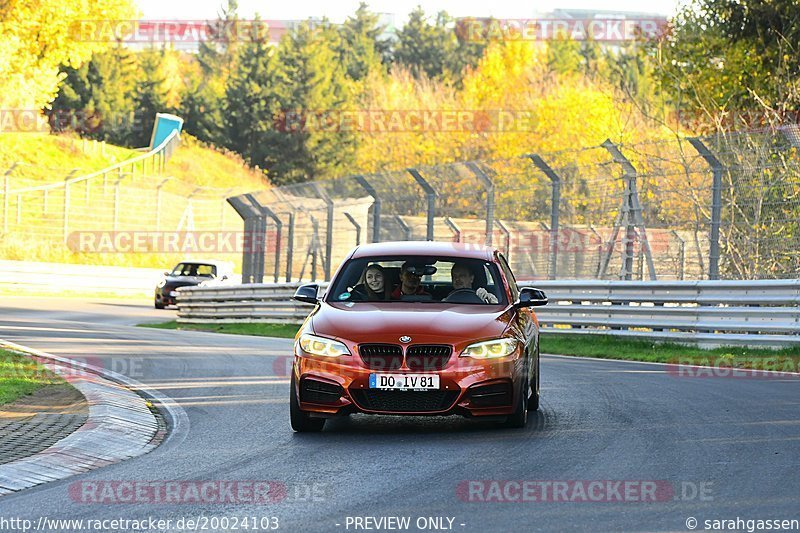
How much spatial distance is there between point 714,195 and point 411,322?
9.45 m

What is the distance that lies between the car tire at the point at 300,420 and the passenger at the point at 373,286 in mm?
1227

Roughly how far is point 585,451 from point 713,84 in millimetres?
19316

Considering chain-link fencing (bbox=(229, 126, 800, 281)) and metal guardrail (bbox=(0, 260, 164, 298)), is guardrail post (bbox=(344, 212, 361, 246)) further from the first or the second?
metal guardrail (bbox=(0, 260, 164, 298))

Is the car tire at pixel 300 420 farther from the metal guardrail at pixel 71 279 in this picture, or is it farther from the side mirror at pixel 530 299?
the metal guardrail at pixel 71 279

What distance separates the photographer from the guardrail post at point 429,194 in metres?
22.8

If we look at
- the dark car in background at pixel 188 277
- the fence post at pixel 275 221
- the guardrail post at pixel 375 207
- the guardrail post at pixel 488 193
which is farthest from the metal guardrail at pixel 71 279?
the guardrail post at pixel 488 193

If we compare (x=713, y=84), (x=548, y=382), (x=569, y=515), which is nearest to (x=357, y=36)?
(x=713, y=84)

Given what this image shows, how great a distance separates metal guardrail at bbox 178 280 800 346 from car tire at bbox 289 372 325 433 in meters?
8.53

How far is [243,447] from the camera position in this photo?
8828 millimetres

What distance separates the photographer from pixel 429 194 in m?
22.9

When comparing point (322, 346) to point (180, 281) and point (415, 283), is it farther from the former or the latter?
point (180, 281)

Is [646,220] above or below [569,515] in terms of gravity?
above

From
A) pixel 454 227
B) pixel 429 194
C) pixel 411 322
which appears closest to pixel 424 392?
pixel 411 322

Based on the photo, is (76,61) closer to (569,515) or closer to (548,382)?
(548,382)
